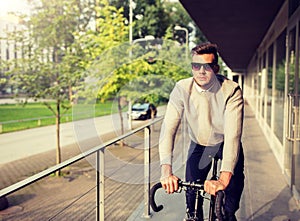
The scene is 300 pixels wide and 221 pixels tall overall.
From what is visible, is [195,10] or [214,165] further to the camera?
[195,10]

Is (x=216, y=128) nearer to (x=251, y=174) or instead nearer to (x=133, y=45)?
(x=251, y=174)

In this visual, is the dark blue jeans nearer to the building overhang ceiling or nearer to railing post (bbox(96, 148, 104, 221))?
railing post (bbox(96, 148, 104, 221))

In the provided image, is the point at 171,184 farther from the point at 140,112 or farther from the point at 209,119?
the point at 140,112

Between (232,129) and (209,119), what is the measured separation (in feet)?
0.68

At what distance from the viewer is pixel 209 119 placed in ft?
7.07

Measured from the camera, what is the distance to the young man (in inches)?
75.5

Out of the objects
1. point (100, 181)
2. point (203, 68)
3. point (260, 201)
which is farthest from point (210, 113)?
point (260, 201)

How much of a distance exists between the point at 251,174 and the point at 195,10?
2.80m

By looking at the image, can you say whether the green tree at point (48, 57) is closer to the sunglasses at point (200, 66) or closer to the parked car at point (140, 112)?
the sunglasses at point (200, 66)

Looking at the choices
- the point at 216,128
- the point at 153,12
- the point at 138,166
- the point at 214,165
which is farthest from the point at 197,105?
the point at 153,12

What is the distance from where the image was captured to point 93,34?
12.2 meters

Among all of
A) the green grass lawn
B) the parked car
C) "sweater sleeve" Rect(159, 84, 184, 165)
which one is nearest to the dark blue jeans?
"sweater sleeve" Rect(159, 84, 184, 165)

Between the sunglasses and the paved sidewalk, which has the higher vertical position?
the sunglasses

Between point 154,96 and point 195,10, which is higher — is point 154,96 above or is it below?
below
